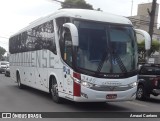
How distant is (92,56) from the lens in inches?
444

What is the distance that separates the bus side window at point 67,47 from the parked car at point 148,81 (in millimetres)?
5790

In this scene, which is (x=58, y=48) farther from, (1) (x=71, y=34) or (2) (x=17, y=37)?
(2) (x=17, y=37)

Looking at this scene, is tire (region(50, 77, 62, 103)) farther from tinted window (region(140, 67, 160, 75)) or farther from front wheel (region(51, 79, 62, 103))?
tinted window (region(140, 67, 160, 75))

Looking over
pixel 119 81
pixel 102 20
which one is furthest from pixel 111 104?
pixel 102 20

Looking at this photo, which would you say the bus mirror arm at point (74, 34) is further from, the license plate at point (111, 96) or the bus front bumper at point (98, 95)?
the license plate at point (111, 96)

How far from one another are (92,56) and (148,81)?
19.5ft

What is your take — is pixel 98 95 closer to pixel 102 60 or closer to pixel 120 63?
pixel 102 60

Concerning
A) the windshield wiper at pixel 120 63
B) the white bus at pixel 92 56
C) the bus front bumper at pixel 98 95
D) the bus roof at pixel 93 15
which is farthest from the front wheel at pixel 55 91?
the windshield wiper at pixel 120 63

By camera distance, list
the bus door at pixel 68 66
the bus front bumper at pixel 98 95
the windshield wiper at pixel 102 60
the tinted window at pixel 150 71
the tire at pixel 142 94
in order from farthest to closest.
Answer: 1. the tinted window at pixel 150 71
2. the tire at pixel 142 94
3. the bus door at pixel 68 66
4. the windshield wiper at pixel 102 60
5. the bus front bumper at pixel 98 95

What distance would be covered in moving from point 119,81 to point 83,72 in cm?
128

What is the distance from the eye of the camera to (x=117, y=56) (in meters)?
11.6

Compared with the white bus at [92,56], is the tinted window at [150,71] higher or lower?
lower

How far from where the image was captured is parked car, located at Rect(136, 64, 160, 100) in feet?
52.5

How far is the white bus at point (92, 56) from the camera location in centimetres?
1112
